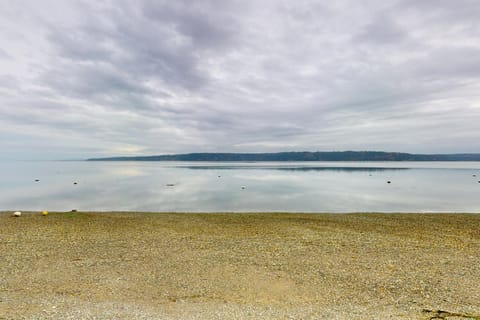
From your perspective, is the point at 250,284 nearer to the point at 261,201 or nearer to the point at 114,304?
the point at 114,304

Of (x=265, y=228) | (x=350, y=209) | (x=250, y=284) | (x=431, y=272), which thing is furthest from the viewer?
(x=350, y=209)

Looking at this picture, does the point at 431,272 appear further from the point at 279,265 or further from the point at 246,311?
the point at 246,311

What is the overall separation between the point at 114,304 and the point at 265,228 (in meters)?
8.57

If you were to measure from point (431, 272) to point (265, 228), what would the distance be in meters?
7.05

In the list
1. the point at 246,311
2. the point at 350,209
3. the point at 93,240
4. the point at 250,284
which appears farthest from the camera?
the point at 350,209

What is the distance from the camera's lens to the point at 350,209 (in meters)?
23.2

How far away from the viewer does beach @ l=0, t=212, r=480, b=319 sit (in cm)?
542

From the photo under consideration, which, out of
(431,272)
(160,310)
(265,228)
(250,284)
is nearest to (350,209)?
(265,228)

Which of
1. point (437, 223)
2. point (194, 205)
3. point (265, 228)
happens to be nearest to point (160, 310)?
point (265, 228)

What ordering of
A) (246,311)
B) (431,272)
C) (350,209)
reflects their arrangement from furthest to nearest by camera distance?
(350,209), (431,272), (246,311)

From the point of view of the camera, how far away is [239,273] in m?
7.42

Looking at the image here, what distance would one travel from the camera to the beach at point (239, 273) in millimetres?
5418

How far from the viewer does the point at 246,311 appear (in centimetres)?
535

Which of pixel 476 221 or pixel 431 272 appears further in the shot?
pixel 476 221
